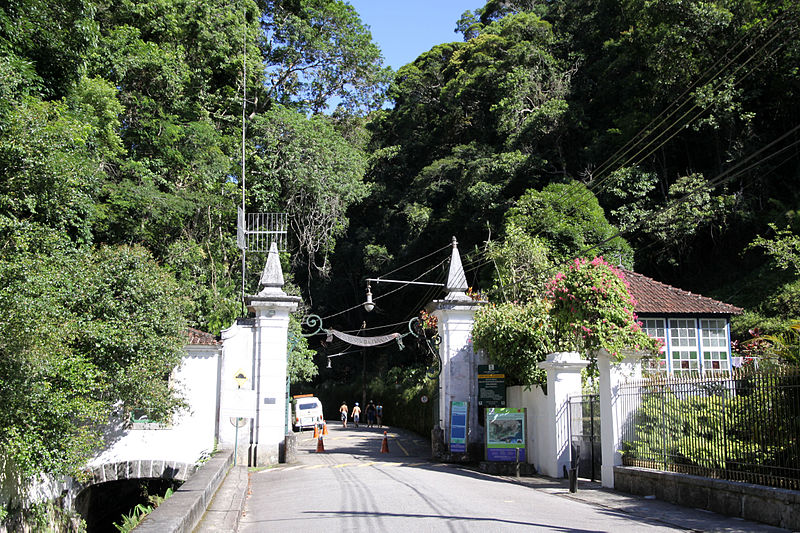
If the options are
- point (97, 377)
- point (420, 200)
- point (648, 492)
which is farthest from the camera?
point (420, 200)

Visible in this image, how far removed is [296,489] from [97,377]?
5437 mm

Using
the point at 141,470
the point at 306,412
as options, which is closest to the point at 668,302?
the point at 141,470

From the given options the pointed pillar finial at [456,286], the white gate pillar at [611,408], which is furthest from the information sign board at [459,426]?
the white gate pillar at [611,408]

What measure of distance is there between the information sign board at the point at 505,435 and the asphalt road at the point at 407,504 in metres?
0.79

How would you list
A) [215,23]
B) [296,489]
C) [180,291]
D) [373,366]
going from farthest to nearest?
[373,366]
[215,23]
[180,291]
[296,489]

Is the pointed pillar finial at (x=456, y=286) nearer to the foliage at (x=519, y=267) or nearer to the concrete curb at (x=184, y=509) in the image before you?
the foliage at (x=519, y=267)

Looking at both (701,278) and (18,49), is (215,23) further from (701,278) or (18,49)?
(701,278)

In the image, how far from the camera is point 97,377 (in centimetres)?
1550

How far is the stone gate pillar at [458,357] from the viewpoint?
846 inches

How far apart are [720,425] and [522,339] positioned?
8058 mm

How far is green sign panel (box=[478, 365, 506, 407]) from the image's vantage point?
68.4ft

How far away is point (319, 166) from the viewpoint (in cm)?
3042

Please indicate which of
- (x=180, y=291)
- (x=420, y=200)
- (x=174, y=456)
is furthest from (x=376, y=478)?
(x=420, y=200)

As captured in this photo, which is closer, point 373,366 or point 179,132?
point 179,132
